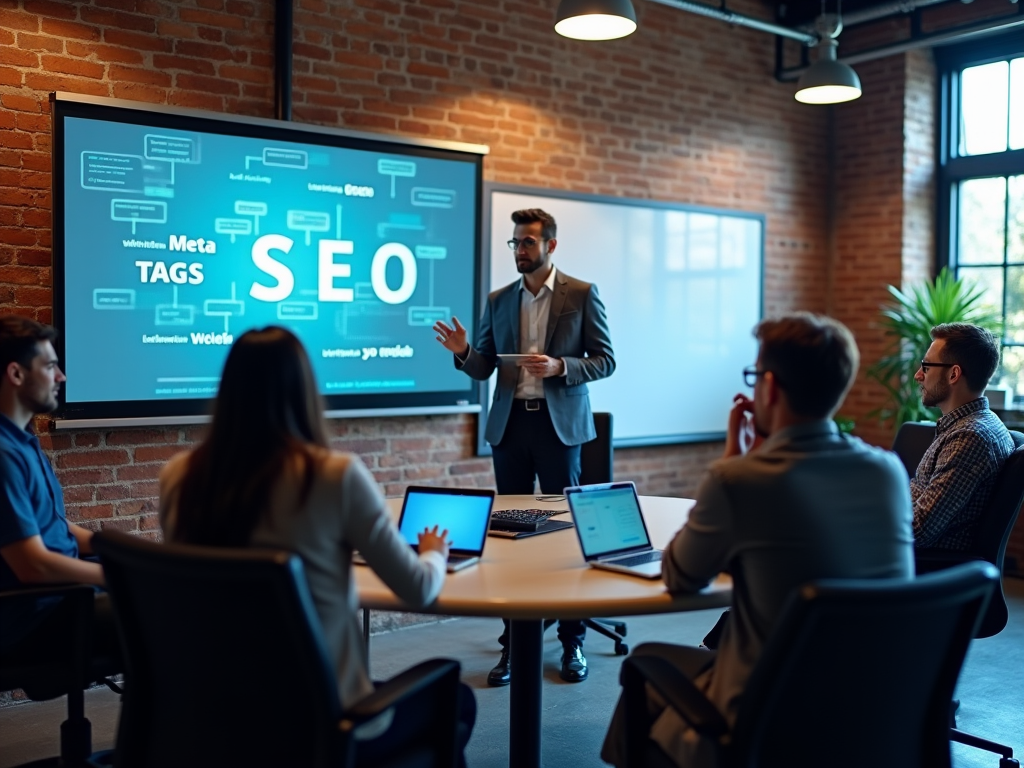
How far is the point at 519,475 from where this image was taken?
4188 mm

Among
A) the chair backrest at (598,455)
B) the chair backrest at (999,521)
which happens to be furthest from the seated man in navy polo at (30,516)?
the chair backrest at (999,521)

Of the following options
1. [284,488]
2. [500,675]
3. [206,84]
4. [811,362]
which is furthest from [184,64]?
[811,362]

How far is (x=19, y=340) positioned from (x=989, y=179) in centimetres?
586

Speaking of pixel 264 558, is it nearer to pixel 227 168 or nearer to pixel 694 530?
pixel 694 530

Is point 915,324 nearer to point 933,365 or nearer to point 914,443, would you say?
point 914,443

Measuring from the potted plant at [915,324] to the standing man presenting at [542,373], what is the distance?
2.67 metres

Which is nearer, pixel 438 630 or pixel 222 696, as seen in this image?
A: pixel 222 696

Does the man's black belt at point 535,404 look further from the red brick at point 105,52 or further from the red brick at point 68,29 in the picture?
the red brick at point 68,29

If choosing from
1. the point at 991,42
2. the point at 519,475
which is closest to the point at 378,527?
the point at 519,475

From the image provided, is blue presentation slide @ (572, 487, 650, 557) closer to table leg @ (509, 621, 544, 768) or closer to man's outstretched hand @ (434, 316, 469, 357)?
table leg @ (509, 621, 544, 768)

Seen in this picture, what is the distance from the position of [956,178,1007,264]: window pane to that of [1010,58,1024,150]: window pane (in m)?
0.25

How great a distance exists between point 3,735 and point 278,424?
8.03 ft

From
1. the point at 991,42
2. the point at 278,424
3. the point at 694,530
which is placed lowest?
the point at 694,530

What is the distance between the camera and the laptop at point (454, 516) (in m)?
2.46
